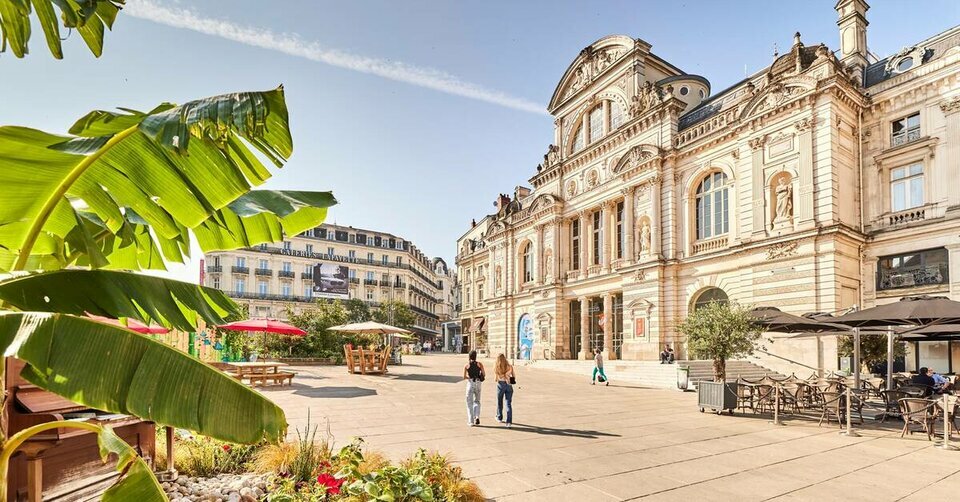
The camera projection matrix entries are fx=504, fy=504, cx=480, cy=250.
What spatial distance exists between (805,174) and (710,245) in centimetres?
622

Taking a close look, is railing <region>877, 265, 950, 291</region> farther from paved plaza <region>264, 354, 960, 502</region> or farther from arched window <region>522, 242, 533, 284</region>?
arched window <region>522, 242, 533, 284</region>

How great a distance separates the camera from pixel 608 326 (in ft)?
110

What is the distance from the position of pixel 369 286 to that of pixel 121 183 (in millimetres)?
74081

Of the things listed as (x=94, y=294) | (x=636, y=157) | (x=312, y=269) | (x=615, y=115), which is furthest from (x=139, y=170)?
(x=312, y=269)

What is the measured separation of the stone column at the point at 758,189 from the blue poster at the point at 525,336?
2118cm

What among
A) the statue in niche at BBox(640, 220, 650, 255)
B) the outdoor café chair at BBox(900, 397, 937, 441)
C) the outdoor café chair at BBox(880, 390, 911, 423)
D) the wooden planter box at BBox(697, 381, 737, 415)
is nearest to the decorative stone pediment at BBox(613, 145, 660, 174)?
the statue in niche at BBox(640, 220, 650, 255)

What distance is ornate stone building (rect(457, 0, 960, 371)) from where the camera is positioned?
21.1 m

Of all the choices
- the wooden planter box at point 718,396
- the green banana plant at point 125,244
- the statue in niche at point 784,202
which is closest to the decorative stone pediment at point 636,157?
the statue in niche at point 784,202

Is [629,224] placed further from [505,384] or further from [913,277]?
[505,384]

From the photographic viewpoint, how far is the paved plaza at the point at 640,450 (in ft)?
21.0

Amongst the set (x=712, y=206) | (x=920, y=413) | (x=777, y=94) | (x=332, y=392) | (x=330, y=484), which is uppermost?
(x=777, y=94)

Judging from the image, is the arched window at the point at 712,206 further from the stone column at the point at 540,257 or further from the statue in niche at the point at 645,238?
the stone column at the point at 540,257

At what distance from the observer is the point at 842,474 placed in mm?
7262

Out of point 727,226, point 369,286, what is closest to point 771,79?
point 727,226
